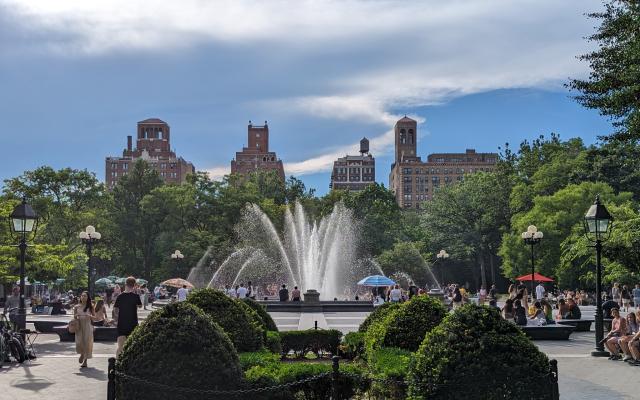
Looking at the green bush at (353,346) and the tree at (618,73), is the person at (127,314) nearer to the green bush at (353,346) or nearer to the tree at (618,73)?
the green bush at (353,346)

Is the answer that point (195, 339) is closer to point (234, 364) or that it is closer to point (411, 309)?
point (234, 364)

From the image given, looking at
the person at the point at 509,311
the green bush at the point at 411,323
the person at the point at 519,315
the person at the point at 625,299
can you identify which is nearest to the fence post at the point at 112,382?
the green bush at the point at 411,323

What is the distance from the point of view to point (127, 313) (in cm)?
1378

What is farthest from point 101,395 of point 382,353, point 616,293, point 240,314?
point 616,293

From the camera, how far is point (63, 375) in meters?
14.1

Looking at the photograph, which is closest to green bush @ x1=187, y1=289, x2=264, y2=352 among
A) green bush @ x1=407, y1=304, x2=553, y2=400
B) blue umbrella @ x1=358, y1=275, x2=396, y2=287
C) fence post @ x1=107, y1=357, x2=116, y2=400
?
fence post @ x1=107, y1=357, x2=116, y2=400

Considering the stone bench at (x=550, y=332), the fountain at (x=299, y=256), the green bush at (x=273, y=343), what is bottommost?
the stone bench at (x=550, y=332)

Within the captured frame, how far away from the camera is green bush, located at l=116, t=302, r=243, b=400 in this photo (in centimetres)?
868

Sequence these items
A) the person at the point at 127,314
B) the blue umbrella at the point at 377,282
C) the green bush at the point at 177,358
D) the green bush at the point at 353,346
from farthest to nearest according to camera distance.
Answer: the blue umbrella at the point at 377,282 → the green bush at the point at 353,346 → the person at the point at 127,314 → the green bush at the point at 177,358

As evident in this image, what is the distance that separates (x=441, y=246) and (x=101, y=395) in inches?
2438

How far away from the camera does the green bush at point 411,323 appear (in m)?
12.3

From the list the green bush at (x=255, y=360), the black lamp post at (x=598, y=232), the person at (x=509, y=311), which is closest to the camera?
the green bush at (x=255, y=360)

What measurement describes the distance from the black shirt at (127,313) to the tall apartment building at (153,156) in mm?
150717

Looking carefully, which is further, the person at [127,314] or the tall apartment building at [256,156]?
the tall apartment building at [256,156]
